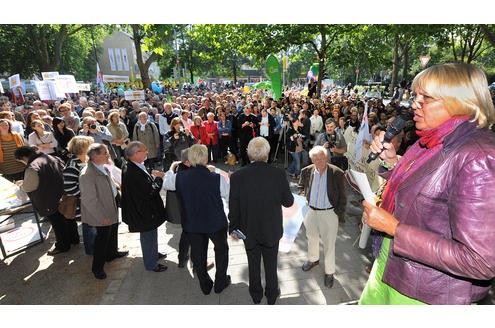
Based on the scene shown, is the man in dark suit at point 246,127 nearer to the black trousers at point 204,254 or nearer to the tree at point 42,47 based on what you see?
the black trousers at point 204,254

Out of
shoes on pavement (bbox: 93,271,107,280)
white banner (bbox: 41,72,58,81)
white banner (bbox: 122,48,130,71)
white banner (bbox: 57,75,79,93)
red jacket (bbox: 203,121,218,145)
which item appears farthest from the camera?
white banner (bbox: 122,48,130,71)

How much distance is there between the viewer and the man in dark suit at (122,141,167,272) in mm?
3633

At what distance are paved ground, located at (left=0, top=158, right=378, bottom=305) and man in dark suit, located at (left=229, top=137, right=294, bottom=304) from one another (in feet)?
2.78

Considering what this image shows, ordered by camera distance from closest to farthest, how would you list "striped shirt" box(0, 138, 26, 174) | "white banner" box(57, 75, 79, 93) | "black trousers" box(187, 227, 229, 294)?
"black trousers" box(187, 227, 229, 294), "striped shirt" box(0, 138, 26, 174), "white banner" box(57, 75, 79, 93)

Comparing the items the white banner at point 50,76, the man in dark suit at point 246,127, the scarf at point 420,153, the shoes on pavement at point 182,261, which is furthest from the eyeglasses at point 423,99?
the white banner at point 50,76

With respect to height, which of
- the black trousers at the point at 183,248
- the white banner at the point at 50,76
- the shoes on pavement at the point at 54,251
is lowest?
the shoes on pavement at the point at 54,251

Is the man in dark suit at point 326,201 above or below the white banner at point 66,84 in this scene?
below

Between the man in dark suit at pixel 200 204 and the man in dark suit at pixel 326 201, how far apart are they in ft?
4.05

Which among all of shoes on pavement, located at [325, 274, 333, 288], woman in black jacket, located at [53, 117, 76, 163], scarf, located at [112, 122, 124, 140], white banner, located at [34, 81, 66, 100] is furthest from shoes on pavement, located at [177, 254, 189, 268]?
white banner, located at [34, 81, 66, 100]

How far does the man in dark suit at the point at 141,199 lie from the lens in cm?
363

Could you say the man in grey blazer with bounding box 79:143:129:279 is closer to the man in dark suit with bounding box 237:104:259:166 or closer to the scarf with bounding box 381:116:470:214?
the scarf with bounding box 381:116:470:214

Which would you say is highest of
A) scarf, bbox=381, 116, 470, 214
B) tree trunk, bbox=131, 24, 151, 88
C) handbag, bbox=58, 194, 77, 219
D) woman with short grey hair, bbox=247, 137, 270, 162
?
tree trunk, bbox=131, 24, 151, 88
